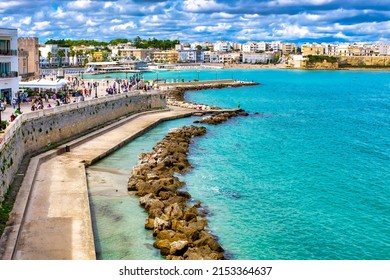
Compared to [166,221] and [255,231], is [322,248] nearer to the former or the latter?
[255,231]

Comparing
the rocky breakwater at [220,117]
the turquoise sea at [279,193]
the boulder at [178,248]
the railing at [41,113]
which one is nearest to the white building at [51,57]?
the rocky breakwater at [220,117]

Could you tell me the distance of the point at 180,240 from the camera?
17.5 meters

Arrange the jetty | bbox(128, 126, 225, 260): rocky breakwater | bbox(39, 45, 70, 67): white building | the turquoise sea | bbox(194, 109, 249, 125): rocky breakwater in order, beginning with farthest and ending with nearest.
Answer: bbox(39, 45, 70, 67): white building < bbox(194, 109, 249, 125): rocky breakwater < the turquoise sea < bbox(128, 126, 225, 260): rocky breakwater < the jetty

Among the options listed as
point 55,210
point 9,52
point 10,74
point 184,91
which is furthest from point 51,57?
point 55,210

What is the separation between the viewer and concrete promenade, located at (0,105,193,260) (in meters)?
15.8

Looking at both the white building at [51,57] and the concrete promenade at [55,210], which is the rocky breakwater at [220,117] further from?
the white building at [51,57]

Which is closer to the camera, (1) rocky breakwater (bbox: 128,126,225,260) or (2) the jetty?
(2) the jetty

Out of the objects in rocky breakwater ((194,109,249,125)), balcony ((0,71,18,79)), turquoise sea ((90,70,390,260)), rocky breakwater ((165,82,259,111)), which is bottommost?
turquoise sea ((90,70,390,260))

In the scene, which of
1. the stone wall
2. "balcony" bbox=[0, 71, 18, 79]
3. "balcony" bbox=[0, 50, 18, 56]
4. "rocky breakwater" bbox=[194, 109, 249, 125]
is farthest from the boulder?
"rocky breakwater" bbox=[194, 109, 249, 125]

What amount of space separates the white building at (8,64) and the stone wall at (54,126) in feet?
15.7

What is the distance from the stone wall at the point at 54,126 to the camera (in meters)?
21.3

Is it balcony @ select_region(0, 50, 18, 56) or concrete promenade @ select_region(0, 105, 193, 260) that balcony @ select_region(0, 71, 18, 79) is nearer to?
balcony @ select_region(0, 50, 18, 56)
